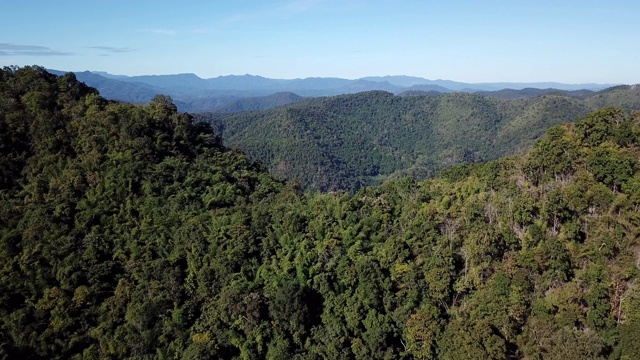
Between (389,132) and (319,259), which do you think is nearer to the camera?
(319,259)

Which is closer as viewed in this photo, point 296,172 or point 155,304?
point 155,304

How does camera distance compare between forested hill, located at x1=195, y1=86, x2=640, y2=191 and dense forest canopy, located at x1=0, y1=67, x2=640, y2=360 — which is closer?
dense forest canopy, located at x1=0, y1=67, x2=640, y2=360

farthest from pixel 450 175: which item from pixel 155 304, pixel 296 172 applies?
pixel 296 172

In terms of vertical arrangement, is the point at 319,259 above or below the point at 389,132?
above

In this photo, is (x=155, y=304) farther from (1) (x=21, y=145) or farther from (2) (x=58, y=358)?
(1) (x=21, y=145)
